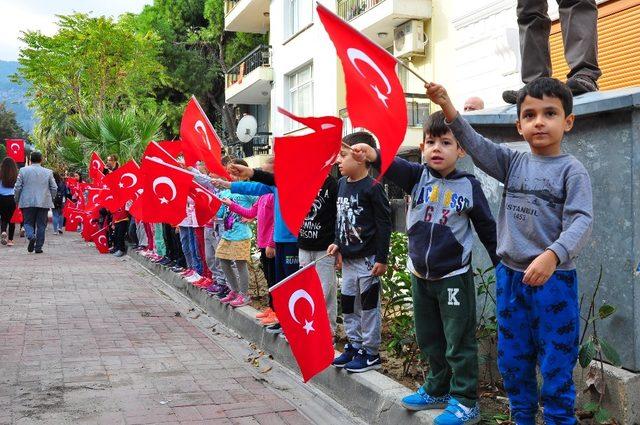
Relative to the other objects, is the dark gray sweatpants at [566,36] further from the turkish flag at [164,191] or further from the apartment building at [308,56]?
the apartment building at [308,56]

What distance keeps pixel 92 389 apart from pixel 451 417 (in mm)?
2706

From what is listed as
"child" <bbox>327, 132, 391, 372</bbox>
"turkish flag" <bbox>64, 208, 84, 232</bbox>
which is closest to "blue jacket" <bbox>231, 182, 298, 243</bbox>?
"child" <bbox>327, 132, 391, 372</bbox>

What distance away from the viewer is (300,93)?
2336 cm

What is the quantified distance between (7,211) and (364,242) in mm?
14196

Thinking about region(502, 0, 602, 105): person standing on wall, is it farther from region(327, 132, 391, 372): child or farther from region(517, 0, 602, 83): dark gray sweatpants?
region(327, 132, 391, 372): child

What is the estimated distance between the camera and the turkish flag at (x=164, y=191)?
7.29m

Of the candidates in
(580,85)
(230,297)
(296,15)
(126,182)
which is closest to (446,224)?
(580,85)

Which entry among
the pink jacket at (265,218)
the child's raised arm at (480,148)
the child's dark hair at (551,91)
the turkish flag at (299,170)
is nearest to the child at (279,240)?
the pink jacket at (265,218)

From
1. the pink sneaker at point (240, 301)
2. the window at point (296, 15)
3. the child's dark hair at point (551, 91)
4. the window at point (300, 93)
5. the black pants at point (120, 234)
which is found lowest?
the pink sneaker at point (240, 301)

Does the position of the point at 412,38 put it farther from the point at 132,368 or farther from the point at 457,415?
the point at 457,415

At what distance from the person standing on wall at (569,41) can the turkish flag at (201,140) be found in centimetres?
301

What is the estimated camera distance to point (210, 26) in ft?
113

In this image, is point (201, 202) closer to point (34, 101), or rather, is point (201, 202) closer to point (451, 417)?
point (451, 417)

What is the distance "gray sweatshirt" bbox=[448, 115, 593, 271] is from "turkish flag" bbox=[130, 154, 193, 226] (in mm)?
4422
